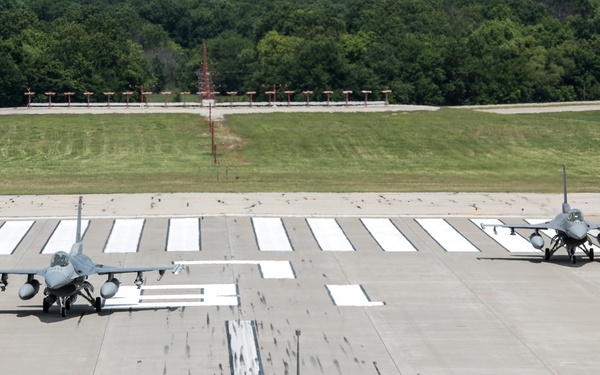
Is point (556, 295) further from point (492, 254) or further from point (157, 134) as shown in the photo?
point (157, 134)

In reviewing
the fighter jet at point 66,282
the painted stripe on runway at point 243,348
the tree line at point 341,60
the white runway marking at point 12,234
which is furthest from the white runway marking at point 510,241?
the tree line at point 341,60

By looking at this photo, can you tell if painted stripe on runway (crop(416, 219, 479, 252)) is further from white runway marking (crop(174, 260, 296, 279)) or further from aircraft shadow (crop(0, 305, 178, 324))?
aircraft shadow (crop(0, 305, 178, 324))

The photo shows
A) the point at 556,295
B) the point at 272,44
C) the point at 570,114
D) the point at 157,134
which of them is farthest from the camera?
the point at 272,44

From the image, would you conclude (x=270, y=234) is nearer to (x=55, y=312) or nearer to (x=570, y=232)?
(x=570, y=232)

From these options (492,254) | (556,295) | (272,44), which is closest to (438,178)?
(492,254)

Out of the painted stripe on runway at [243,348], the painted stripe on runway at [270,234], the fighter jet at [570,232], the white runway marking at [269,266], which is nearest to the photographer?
the painted stripe on runway at [243,348]

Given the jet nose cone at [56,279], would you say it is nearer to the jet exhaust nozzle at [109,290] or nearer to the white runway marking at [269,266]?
the jet exhaust nozzle at [109,290]

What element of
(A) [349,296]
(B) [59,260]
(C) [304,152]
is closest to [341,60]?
(C) [304,152]
